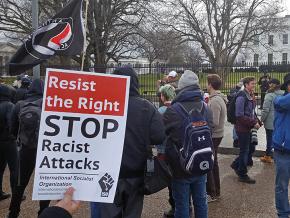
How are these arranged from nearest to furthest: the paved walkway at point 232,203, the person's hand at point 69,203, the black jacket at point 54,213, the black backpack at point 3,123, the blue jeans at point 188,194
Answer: the black jacket at point 54,213 < the person's hand at point 69,203 < the blue jeans at point 188,194 < the paved walkway at point 232,203 < the black backpack at point 3,123

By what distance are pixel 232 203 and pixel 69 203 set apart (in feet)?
14.7

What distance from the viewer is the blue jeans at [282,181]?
5.07 m

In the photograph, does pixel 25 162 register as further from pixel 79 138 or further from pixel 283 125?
pixel 283 125

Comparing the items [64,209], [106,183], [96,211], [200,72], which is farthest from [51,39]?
[200,72]

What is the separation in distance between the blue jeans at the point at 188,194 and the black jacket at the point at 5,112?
9.53 ft

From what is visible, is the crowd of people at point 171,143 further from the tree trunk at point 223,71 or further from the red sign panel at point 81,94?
the tree trunk at point 223,71

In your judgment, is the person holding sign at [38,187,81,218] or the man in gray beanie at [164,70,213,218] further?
the man in gray beanie at [164,70,213,218]

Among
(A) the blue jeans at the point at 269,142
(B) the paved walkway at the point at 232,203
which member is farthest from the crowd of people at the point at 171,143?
(A) the blue jeans at the point at 269,142

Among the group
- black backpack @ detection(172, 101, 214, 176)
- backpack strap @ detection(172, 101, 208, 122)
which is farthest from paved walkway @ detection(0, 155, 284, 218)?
backpack strap @ detection(172, 101, 208, 122)

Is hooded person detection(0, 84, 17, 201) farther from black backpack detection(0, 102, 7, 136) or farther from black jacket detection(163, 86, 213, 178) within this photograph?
black jacket detection(163, 86, 213, 178)

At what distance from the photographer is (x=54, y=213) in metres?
2.06

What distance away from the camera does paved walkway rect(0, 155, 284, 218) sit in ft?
19.7

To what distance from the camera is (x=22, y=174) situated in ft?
17.5

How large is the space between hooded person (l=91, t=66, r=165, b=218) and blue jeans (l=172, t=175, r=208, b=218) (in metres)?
0.73
